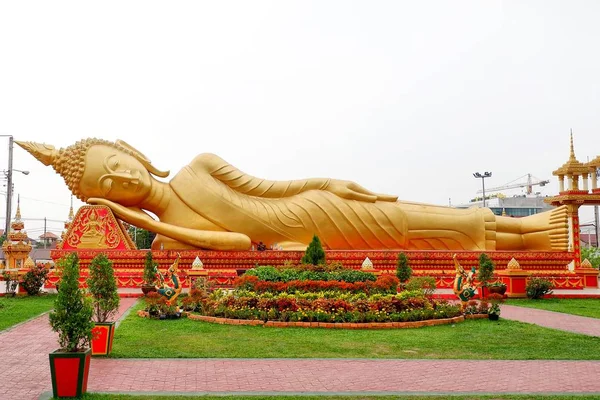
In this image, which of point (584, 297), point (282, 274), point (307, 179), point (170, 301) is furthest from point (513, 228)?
point (170, 301)

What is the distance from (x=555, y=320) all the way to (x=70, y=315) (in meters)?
10.5

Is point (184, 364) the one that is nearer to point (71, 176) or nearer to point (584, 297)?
point (71, 176)

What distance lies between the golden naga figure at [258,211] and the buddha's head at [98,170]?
33 mm

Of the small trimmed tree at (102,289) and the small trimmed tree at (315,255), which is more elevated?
the small trimmed tree at (315,255)

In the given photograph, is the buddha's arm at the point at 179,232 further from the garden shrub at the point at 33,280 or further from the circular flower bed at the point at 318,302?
the circular flower bed at the point at 318,302

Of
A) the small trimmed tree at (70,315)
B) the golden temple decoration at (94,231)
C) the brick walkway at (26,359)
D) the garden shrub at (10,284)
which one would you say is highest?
the golden temple decoration at (94,231)

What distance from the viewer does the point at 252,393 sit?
20.8ft

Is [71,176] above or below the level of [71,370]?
above

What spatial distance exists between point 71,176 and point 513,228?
612 inches

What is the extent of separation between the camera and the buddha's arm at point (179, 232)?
63.6 ft

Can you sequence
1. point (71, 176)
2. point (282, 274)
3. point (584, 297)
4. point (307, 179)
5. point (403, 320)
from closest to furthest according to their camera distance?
point (403, 320) → point (282, 274) → point (584, 297) → point (71, 176) → point (307, 179)

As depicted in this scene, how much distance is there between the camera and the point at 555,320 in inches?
505

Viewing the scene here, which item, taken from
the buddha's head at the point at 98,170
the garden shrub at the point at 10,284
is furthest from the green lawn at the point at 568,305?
the garden shrub at the point at 10,284

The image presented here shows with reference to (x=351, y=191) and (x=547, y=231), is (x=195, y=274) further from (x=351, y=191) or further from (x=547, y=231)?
(x=547, y=231)
